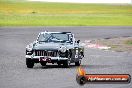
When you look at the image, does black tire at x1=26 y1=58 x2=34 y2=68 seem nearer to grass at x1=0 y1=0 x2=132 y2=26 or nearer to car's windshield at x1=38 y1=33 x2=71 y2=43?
car's windshield at x1=38 y1=33 x2=71 y2=43

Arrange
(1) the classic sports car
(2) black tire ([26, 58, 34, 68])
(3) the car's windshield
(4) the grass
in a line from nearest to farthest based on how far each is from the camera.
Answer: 1. (1) the classic sports car
2. (2) black tire ([26, 58, 34, 68])
3. (3) the car's windshield
4. (4) the grass

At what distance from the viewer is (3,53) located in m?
34.9

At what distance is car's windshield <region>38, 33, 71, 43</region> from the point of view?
86.1 ft

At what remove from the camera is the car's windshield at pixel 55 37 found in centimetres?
2623

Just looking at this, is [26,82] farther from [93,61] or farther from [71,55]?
[93,61]

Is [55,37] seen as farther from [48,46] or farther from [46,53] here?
[46,53]

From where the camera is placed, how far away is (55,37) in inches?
1046

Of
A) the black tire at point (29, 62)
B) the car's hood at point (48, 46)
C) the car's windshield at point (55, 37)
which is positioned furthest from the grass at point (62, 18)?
the black tire at point (29, 62)

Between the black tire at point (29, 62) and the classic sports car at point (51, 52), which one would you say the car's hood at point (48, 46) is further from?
the black tire at point (29, 62)

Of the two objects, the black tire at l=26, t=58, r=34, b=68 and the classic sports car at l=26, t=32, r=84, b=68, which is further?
the black tire at l=26, t=58, r=34, b=68

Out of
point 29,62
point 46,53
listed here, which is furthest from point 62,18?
point 46,53

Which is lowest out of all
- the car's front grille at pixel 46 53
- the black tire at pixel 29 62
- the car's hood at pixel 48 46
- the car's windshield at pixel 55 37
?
the black tire at pixel 29 62

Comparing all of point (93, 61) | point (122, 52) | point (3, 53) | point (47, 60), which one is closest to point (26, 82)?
point (47, 60)

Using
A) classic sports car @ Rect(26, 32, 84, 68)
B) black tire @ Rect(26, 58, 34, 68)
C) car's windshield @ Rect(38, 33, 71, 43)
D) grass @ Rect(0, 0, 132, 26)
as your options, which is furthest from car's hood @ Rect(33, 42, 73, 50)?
grass @ Rect(0, 0, 132, 26)
